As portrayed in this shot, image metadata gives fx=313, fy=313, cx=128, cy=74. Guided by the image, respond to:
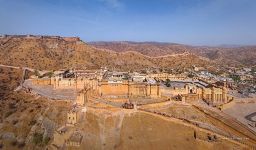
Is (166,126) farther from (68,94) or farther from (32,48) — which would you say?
(32,48)

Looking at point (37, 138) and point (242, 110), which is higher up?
point (242, 110)

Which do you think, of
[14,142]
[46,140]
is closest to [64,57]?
[14,142]

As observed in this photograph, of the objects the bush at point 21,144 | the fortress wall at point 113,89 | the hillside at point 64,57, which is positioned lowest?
the bush at point 21,144

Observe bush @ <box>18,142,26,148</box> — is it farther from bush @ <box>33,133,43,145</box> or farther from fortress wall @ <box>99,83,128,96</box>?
fortress wall @ <box>99,83,128,96</box>

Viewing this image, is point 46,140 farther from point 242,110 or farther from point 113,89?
point 242,110

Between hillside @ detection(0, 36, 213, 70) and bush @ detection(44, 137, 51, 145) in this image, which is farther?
hillside @ detection(0, 36, 213, 70)

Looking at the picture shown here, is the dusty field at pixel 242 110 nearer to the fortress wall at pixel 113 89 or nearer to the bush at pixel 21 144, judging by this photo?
the fortress wall at pixel 113 89

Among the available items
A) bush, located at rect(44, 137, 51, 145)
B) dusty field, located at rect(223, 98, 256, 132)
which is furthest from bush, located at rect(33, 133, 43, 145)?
dusty field, located at rect(223, 98, 256, 132)

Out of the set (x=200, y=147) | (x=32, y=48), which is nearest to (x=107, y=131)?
(x=200, y=147)

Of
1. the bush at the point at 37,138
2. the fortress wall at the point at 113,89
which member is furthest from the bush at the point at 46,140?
the fortress wall at the point at 113,89
